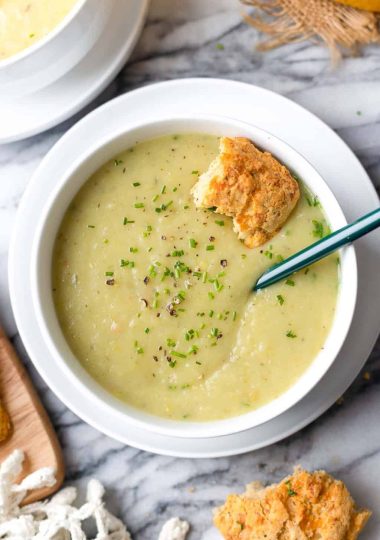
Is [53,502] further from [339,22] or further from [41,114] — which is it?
[339,22]

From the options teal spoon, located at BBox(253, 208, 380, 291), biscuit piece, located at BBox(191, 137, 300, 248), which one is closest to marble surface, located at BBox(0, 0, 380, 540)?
biscuit piece, located at BBox(191, 137, 300, 248)

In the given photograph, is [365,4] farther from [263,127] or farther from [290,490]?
[290,490]

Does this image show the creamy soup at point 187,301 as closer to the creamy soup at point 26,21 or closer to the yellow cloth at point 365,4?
the creamy soup at point 26,21

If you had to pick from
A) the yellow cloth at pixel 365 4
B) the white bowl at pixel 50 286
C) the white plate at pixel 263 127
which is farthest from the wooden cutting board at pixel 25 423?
the yellow cloth at pixel 365 4

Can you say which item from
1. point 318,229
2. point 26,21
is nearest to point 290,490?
point 318,229

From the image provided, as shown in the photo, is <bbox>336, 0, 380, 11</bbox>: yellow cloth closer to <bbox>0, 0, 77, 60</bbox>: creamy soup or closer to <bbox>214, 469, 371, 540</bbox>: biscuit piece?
<bbox>0, 0, 77, 60</bbox>: creamy soup
